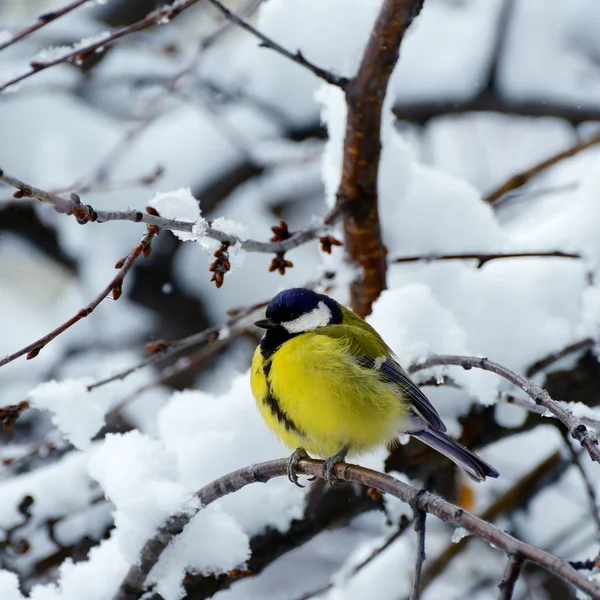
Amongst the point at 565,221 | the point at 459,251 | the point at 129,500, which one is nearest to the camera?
the point at 129,500

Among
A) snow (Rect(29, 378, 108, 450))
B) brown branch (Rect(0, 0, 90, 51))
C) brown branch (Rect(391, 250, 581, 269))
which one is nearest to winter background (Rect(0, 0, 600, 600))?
snow (Rect(29, 378, 108, 450))

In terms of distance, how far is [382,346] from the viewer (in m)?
2.35

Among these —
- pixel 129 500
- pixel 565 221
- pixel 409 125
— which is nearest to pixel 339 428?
pixel 129 500

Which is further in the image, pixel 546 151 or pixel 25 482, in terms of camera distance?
pixel 546 151

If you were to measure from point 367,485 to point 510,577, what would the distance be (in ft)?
1.61

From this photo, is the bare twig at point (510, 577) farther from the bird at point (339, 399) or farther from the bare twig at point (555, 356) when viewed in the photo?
the bare twig at point (555, 356)

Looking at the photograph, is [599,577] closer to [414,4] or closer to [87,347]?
[414,4]

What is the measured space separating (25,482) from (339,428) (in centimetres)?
127

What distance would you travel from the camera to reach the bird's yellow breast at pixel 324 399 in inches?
82.2

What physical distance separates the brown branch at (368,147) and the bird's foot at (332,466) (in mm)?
692

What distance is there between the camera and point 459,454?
6.98 feet

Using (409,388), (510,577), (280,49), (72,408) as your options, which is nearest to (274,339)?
(409,388)

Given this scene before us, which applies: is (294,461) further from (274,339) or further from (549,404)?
(549,404)

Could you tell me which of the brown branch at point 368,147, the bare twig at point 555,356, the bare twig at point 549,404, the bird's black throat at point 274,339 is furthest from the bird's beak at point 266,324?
the bare twig at point 555,356
